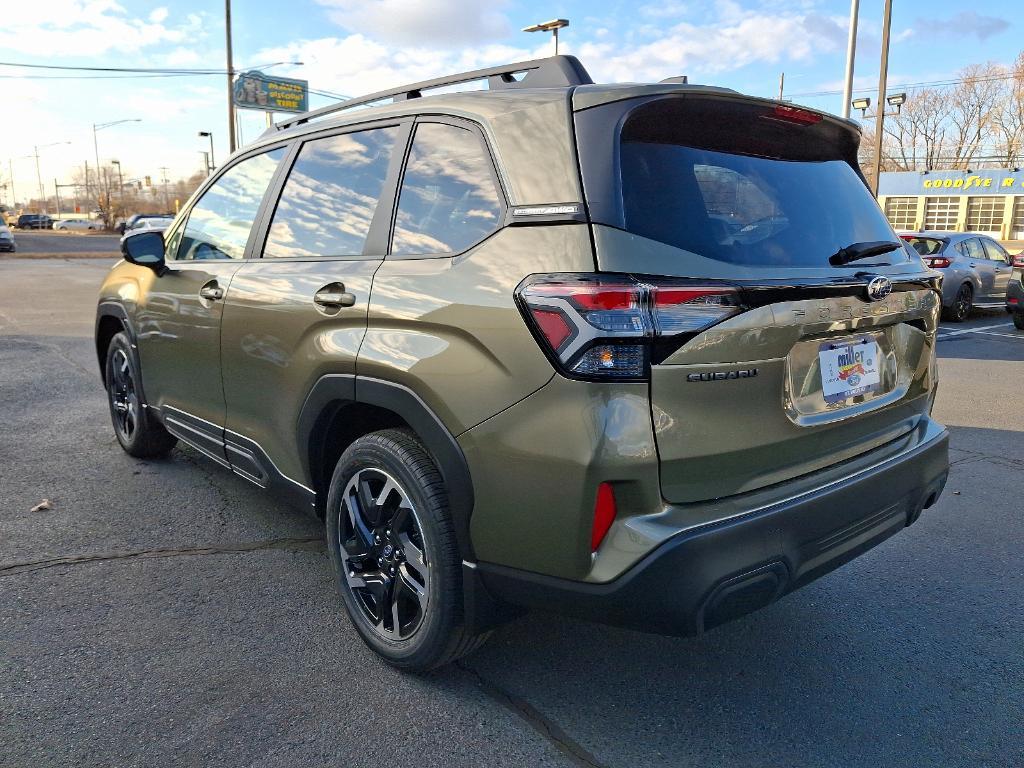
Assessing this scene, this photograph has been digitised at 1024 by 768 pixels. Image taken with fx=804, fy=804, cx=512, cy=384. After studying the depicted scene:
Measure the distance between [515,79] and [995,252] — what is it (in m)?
14.3

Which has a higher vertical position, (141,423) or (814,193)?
(814,193)

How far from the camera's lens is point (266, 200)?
3383 millimetres

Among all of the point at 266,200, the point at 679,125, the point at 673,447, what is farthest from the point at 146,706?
the point at 679,125

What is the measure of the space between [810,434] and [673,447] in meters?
0.54

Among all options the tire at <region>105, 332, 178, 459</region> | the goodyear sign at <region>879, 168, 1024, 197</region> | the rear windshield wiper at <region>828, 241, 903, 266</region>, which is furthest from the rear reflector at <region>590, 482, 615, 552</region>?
the goodyear sign at <region>879, 168, 1024, 197</region>

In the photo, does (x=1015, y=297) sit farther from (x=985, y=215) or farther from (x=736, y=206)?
(x=985, y=215)

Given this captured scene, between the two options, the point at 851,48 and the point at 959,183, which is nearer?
the point at 851,48

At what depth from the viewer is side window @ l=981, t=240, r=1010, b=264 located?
45.9ft

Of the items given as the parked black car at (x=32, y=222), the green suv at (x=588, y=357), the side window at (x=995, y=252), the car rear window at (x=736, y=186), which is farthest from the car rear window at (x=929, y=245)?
the parked black car at (x=32, y=222)

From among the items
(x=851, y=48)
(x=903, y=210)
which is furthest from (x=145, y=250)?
(x=903, y=210)

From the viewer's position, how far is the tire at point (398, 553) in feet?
7.64

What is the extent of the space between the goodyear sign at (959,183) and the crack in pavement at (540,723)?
51882mm

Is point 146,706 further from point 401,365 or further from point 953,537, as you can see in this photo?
point 953,537

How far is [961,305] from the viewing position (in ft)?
42.7
